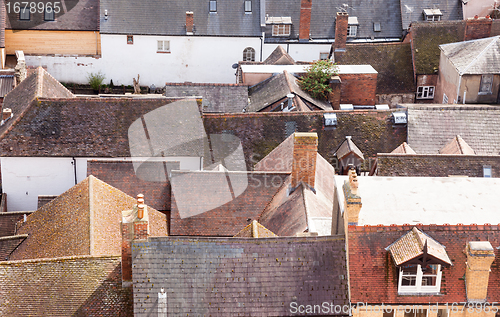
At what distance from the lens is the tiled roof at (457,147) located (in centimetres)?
4559

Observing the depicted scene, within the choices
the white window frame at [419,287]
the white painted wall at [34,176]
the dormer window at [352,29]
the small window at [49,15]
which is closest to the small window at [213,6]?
the dormer window at [352,29]

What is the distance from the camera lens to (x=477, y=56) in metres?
59.4

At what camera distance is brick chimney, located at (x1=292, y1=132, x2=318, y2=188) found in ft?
123

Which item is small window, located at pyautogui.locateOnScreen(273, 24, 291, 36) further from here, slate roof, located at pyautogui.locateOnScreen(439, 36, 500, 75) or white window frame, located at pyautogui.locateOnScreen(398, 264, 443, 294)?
white window frame, located at pyautogui.locateOnScreen(398, 264, 443, 294)

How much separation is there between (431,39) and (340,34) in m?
8.45

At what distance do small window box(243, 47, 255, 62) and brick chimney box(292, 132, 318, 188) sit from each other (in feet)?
114

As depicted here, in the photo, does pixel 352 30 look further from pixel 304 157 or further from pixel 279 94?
pixel 304 157

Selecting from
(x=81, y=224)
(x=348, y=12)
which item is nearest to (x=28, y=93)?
(x=81, y=224)

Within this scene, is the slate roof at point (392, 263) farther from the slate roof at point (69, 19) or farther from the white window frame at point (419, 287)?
the slate roof at point (69, 19)

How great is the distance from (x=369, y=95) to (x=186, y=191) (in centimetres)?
2414

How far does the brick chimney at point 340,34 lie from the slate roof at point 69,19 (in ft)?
76.0

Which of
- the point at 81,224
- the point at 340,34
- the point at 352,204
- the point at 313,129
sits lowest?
the point at 81,224

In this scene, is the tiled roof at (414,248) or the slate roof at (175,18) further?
the slate roof at (175,18)

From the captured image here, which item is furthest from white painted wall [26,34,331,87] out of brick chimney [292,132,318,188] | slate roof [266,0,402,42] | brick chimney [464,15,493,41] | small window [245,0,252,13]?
brick chimney [292,132,318,188]
